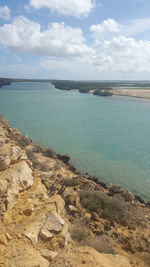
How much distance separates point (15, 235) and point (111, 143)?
20447 millimetres

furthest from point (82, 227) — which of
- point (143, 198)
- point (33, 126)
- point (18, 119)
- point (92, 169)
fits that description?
point (18, 119)

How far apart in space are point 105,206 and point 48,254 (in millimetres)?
4840

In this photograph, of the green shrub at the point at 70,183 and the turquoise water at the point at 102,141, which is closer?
the green shrub at the point at 70,183

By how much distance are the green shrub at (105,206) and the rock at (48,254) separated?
14.4 feet

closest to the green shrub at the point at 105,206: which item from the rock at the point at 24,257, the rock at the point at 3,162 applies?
the rock at the point at 3,162

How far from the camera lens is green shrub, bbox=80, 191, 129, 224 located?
10.2 meters

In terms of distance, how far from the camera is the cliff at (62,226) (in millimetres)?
5902

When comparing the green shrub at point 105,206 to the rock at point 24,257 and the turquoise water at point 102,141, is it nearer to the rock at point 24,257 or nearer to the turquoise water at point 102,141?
the rock at point 24,257

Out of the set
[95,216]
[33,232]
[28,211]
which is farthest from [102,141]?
[33,232]

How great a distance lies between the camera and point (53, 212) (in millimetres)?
7418

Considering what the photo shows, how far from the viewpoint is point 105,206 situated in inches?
414

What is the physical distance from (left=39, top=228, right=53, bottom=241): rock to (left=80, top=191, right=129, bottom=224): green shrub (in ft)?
12.6

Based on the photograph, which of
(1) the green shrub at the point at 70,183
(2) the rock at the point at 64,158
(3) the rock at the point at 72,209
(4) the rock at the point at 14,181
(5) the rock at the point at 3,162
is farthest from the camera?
(2) the rock at the point at 64,158

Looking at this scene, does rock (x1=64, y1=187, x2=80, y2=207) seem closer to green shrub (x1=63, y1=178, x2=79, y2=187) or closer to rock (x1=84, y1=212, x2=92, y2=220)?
rock (x1=84, y1=212, x2=92, y2=220)
